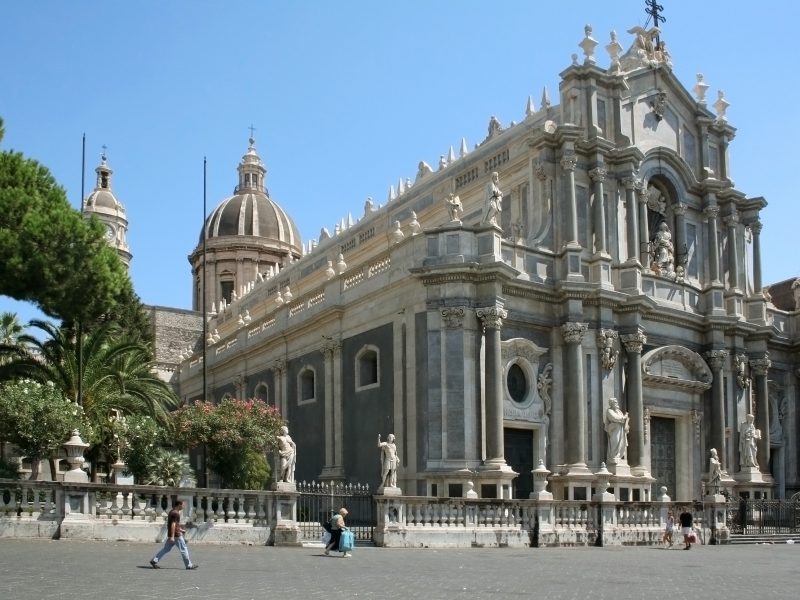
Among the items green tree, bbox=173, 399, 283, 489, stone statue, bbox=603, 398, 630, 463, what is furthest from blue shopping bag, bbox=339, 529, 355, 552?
stone statue, bbox=603, 398, 630, 463

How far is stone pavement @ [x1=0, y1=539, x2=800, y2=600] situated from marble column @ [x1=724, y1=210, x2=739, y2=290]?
18.1 m

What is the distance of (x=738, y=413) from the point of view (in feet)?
129

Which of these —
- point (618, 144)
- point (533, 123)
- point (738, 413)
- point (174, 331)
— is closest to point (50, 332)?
point (533, 123)

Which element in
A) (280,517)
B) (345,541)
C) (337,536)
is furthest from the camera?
(280,517)

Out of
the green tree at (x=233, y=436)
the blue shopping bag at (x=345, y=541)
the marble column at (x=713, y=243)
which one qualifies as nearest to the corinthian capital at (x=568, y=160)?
the marble column at (x=713, y=243)

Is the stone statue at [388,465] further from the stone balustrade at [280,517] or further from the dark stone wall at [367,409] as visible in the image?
the dark stone wall at [367,409]

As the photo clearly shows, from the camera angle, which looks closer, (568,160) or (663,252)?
(568,160)

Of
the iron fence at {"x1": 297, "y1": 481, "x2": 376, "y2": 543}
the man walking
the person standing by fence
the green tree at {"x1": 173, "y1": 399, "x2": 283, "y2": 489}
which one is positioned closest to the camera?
the man walking

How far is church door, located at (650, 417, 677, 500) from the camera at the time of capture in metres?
37.2

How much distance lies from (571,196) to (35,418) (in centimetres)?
1790

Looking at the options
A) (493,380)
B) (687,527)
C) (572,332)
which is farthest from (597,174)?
(687,527)

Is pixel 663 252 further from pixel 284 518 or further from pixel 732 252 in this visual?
pixel 284 518

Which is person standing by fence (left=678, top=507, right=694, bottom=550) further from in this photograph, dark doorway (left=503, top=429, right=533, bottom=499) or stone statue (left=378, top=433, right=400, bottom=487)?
stone statue (left=378, top=433, right=400, bottom=487)

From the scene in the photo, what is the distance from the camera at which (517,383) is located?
33250 mm
